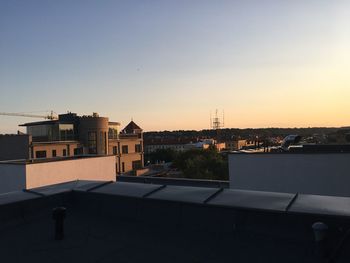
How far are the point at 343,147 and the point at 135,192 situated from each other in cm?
1604

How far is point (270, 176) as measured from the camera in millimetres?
17766

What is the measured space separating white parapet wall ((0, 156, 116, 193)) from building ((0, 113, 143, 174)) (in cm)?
3598

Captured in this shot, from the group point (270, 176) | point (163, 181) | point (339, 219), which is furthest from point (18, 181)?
point (339, 219)

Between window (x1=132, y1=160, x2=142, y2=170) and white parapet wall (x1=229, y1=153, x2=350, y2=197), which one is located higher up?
white parapet wall (x1=229, y1=153, x2=350, y2=197)

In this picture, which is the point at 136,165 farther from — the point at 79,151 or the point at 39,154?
the point at 39,154

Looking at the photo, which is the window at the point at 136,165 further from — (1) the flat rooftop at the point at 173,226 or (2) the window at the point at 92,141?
(1) the flat rooftop at the point at 173,226

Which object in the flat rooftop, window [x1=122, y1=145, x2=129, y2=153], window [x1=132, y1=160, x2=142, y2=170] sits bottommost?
window [x1=132, y1=160, x2=142, y2=170]

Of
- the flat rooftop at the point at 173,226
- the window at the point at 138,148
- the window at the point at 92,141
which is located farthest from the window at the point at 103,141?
the flat rooftop at the point at 173,226

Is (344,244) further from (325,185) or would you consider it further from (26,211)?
(325,185)

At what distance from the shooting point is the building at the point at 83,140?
66000 mm

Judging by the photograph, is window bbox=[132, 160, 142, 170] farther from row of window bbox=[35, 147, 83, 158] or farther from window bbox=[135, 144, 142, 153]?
row of window bbox=[35, 147, 83, 158]

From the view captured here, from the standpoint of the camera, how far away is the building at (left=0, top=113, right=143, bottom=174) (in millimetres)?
66000

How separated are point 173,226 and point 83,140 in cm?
6920

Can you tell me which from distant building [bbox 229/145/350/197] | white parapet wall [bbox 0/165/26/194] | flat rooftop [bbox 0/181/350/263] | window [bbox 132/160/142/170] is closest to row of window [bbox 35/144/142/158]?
window [bbox 132/160/142/170]
